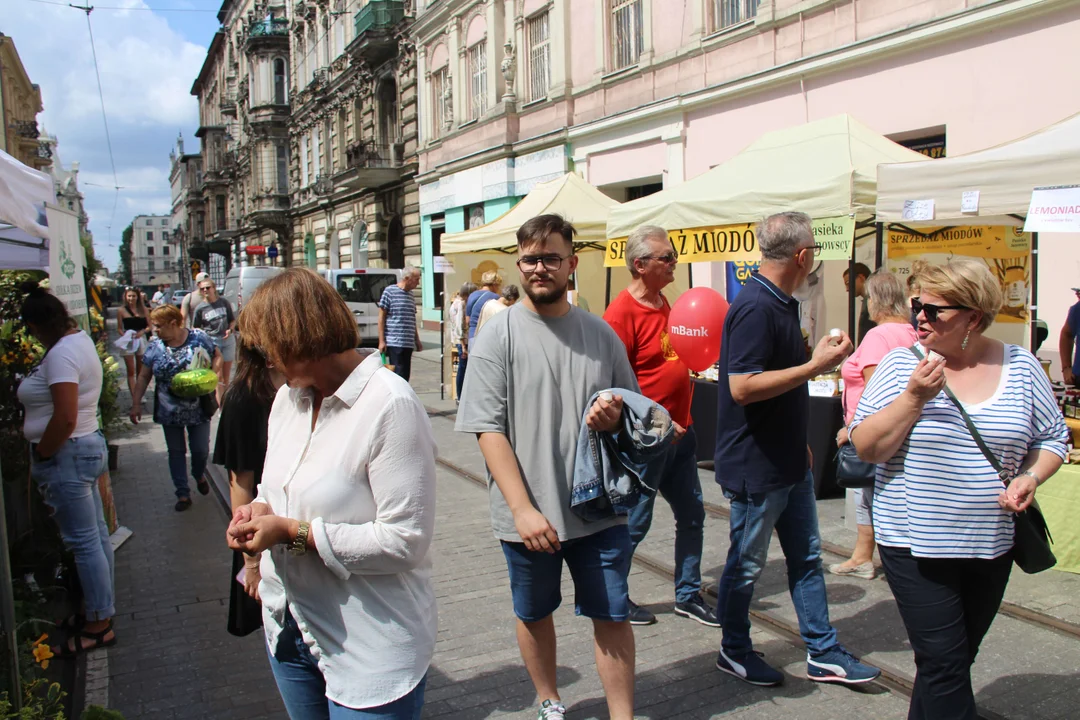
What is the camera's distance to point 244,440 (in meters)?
2.85

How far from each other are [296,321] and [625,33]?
1557cm

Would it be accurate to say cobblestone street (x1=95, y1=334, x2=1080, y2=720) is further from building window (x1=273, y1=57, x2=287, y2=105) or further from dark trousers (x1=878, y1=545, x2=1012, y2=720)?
building window (x1=273, y1=57, x2=287, y2=105)

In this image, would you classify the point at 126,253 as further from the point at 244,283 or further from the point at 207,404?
the point at 207,404

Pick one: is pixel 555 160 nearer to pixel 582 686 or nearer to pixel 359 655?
pixel 582 686

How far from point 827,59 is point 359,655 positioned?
37.7 ft

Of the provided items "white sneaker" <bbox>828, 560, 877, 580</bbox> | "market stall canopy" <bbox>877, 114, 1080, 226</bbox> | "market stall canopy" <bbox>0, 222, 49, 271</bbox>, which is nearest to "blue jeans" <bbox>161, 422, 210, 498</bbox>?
"market stall canopy" <bbox>0, 222, 49, 271</bbox>

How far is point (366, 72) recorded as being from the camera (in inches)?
1174

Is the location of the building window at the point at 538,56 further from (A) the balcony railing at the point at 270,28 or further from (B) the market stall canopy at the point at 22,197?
(A) the balcony railing at the point at 270,28

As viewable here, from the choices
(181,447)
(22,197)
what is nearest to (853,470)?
(22,197)

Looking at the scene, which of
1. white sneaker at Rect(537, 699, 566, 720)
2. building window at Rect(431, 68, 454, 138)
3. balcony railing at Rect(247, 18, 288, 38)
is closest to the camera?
white sneaker at Rect(537, 699, 566, 720)

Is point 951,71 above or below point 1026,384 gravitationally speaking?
above

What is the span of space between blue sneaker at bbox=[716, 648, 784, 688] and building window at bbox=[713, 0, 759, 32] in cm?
1173

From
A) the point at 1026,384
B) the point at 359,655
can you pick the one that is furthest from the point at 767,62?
the point at 359,655

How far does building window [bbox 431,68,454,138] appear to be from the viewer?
23656mm
